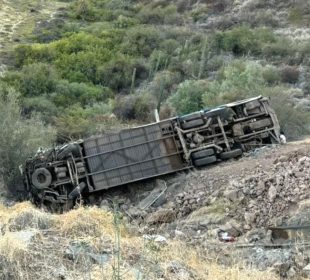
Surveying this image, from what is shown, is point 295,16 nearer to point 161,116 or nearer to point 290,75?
point 290,75

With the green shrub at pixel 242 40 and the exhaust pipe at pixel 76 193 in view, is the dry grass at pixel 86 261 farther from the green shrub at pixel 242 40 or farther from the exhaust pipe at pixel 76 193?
the green shrub at pixel 242 40

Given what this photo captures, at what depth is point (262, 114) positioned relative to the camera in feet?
68.3

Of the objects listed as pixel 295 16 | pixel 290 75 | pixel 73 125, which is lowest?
pixel 290 75

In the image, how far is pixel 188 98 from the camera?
3212 centimetres

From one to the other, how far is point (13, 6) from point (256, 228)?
177 ft

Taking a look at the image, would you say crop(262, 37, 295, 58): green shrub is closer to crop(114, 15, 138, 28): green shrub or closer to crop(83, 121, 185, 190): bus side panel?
crop(114, 15, 138, 28): green shrub

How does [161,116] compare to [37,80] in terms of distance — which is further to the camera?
[37,80]

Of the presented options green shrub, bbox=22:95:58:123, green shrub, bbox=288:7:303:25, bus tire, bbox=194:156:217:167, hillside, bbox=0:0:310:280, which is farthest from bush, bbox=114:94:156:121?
green shrub, bbox=288:7:303:25

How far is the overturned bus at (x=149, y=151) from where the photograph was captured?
2022cm

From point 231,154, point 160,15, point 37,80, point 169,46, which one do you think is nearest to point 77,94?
point 37,80

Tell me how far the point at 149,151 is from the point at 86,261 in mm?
13441

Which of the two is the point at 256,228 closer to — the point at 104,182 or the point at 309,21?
the point at 104,182

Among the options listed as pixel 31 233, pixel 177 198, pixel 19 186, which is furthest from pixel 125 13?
pixel 31 233

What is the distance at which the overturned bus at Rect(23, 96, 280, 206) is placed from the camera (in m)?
20.2
